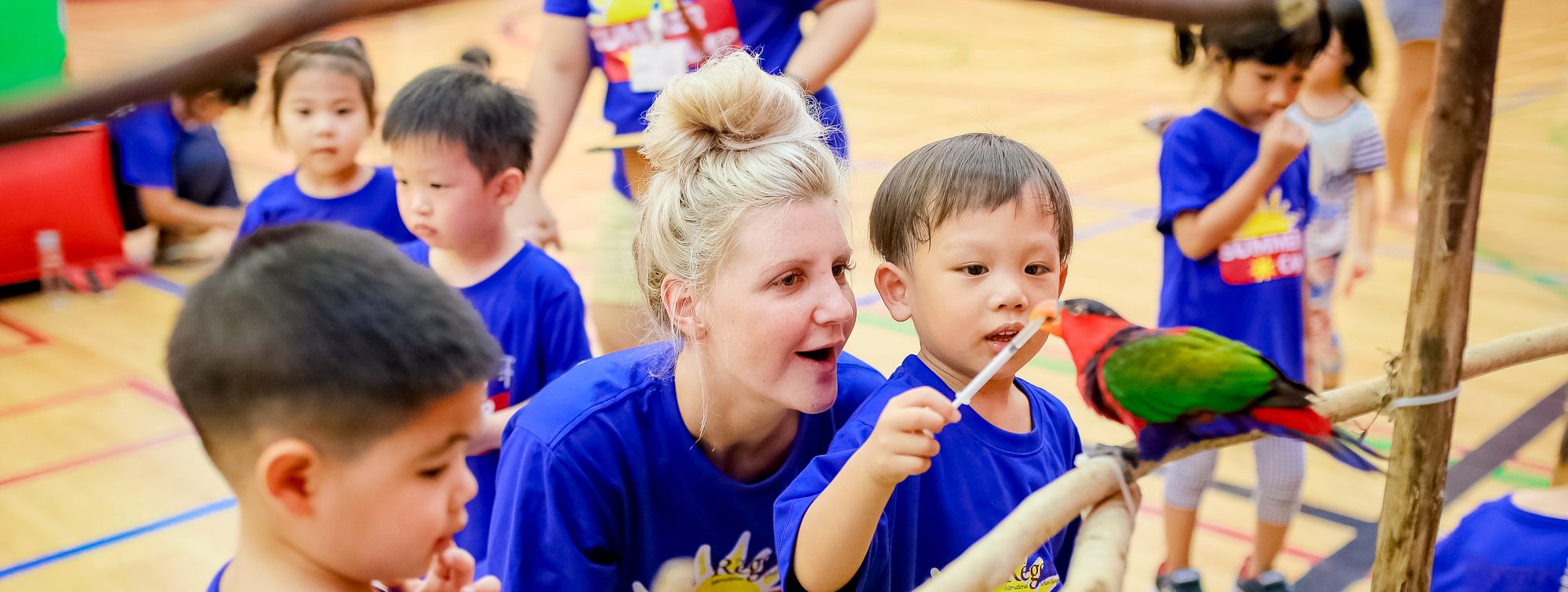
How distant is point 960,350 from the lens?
1.25 meters

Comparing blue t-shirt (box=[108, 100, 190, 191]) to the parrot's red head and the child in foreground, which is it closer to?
the child in foreground

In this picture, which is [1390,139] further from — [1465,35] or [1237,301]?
[1465,35]

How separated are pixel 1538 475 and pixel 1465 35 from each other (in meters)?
2.36

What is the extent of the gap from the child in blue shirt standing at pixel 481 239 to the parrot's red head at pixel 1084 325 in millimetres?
1036

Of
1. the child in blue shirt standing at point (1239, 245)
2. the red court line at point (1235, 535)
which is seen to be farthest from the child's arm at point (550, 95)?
the red court line at point (1235, 535)

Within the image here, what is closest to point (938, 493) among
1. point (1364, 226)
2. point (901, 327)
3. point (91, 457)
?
point (1364, 226)

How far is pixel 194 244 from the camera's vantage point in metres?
4.78

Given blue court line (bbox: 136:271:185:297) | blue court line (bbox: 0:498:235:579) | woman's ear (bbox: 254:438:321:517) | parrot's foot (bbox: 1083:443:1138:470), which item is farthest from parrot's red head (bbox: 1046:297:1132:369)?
blue court line (bbox: 136:271:185:297)

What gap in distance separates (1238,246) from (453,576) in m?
1.65

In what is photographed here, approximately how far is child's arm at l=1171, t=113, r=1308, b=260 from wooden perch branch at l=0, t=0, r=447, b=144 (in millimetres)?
1993

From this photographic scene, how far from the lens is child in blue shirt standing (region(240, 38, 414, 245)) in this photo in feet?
8.25

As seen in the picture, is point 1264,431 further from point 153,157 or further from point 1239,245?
point 153,157

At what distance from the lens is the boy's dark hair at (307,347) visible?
33.3 inches

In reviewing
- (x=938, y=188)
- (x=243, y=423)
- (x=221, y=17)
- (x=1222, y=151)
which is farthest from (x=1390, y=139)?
(x=221, y=17)
